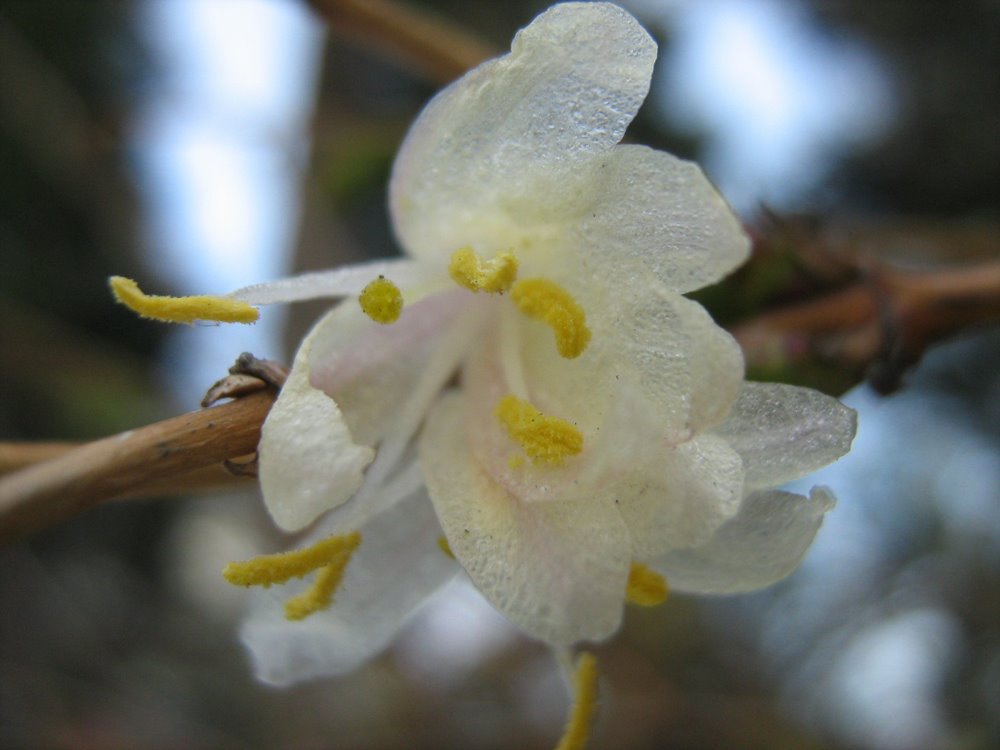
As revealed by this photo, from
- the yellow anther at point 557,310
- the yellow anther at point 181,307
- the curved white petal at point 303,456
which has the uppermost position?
the yellow anther at point 557,310

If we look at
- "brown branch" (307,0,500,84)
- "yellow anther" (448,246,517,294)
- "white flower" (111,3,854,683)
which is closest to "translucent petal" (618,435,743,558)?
"white flower" (111,3,854,683)

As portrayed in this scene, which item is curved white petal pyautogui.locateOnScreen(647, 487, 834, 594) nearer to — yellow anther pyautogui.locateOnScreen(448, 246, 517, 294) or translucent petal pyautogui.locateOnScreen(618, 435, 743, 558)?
translucent petal pyautogui.locateOnScreen(618, 435, 743, 558)

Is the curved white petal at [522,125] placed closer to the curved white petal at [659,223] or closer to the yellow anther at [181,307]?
the curved white petal at [659,223]

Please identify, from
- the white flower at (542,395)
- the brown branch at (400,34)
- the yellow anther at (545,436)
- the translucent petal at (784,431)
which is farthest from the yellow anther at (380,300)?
the brown branch at (400,34)

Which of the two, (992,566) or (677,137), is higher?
(677,137)

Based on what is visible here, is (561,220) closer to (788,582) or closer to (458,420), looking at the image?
(458,420)

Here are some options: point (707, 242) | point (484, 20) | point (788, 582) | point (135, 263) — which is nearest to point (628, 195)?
point (707, 242)
